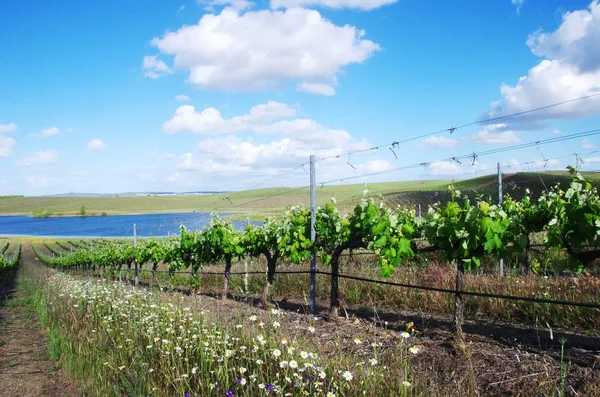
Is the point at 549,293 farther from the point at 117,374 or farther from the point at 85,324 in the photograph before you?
the point at 85,324

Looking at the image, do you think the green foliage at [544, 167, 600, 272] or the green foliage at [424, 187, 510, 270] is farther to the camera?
the green foliage at [424, 187, 510, 270]

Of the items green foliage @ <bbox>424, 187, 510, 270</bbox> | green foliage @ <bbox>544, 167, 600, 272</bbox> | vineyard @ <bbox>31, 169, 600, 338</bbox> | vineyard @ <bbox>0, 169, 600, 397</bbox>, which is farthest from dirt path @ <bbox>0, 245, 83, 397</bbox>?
green foliage @ <bbox>544, 167, 600, 272</bbox>

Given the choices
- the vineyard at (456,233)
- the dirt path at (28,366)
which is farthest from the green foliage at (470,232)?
the dirt path at (28,366)

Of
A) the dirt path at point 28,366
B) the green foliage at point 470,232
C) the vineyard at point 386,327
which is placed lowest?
the dirt path at point 28,366

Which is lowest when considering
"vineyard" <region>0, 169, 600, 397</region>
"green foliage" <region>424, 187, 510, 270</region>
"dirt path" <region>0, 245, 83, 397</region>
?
"dirt path" <region>0, 245, 83, 397</region>

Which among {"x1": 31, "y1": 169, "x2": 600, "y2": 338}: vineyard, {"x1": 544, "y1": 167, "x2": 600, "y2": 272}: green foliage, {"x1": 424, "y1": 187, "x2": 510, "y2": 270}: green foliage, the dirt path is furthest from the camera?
{"x1": 424, "y1": 187, "x2": 510, "y2": 270}: green foliage

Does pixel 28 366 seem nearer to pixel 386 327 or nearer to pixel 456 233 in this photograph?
pixel 386 327

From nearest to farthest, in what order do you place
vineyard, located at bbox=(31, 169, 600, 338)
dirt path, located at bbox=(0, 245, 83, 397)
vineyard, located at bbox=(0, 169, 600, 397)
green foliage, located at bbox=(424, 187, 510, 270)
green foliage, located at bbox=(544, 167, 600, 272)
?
vineyard, located at bbox=(0, 169, 600, 397) < green foliage, located at bbox=(544, 167, 600, 272) < dirt path, located at bbox=(0, 245, 83, 397) < vineyard, located at bbox=(31, 169, 600, 338) < green foliage, located at bbox=(424, 187, 510, 270)

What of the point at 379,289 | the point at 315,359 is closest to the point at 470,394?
the point at 315,359

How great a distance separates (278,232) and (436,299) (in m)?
3.75

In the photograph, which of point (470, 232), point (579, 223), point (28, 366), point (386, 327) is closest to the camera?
point (579, 223)

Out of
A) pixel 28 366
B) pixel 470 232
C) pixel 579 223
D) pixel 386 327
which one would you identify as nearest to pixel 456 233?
pixel 470 232

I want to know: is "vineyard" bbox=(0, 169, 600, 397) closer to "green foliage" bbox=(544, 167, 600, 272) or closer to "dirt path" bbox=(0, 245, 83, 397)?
"green foliage" bbox=(544, 167, 600, 272)

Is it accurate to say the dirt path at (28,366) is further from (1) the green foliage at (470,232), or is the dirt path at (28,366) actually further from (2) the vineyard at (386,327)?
(1) the green foliage at (470,232)
